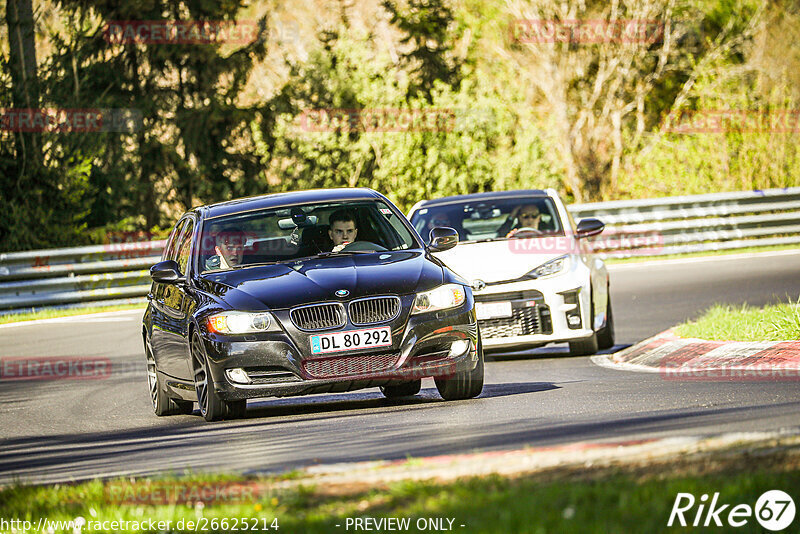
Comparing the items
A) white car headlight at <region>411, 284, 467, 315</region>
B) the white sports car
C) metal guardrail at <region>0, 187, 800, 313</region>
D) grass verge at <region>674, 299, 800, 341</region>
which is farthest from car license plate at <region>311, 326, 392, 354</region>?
metal guardrail at <region>0, 187, 800, 313</region>

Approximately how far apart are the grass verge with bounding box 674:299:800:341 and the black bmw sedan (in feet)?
9.88

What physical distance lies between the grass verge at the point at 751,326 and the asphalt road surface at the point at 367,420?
1168 mm

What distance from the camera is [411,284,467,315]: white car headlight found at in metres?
9.69

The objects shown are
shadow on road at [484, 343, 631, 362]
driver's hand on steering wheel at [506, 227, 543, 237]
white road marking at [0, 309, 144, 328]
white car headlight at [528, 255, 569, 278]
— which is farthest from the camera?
white road marking at [0, 309, 144, 328]

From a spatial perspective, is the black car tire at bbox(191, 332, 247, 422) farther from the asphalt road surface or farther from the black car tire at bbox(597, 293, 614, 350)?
the black car tire at bbox(597, 293, 614, 350)

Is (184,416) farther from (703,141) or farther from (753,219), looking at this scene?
(703,141)

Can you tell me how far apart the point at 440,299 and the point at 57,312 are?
1445 cm

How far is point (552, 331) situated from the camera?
13352 millimetres

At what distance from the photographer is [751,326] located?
12.4m

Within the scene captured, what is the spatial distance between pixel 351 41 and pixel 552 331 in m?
26.8

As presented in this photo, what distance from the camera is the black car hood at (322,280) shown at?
9.60m

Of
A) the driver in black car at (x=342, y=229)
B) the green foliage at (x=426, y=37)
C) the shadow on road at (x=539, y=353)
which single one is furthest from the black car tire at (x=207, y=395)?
the green foliage at (x=426, y=37)

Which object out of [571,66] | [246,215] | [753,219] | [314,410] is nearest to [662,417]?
[314,410]

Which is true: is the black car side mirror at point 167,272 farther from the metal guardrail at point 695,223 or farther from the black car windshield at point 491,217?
the metal guardrail at point 695,223
